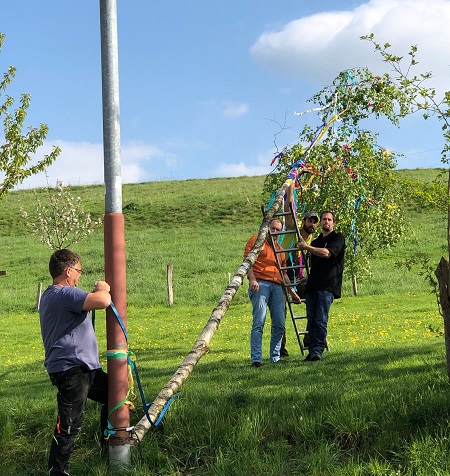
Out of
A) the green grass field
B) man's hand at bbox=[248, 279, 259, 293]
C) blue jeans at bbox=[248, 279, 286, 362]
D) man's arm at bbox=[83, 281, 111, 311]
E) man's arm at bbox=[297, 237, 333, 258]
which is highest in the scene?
man's arm at bbox=[297, 237, 333, 258]

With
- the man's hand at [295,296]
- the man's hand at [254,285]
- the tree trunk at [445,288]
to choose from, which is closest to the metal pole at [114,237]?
the tree trunk at [445,288]

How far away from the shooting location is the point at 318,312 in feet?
30.6

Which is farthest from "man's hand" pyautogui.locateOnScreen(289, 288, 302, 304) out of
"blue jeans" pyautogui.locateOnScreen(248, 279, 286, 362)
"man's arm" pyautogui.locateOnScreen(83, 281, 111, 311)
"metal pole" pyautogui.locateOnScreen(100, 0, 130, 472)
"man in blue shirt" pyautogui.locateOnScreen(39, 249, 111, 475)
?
"man's arm" pyautogui.locateOnScreen(83, 281, 111, 311)

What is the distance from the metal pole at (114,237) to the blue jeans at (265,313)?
374 centimetres

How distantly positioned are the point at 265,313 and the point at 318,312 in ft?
2.62

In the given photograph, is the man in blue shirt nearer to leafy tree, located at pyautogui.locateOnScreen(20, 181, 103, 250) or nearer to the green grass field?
the green grass field

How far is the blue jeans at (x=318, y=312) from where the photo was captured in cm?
927

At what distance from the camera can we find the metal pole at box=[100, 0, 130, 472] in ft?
20.0

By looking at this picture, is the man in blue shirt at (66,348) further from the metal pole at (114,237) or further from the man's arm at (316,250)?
the man's arm at (316,250)

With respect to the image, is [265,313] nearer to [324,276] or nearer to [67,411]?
[324,276]

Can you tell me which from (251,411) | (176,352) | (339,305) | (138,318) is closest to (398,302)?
(339,305)

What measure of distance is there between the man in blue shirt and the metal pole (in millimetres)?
239

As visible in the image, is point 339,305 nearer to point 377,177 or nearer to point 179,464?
point 377,177

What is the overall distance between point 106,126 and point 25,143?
36.9 feet
